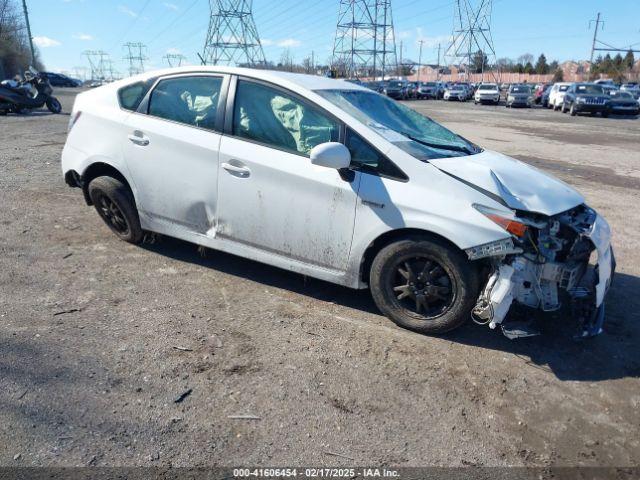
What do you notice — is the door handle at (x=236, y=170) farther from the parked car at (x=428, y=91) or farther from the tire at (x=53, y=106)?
the parked car at (x=428, y=91)

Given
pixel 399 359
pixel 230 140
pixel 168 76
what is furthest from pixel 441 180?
pixel 168 76

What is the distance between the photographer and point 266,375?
9.92 feet

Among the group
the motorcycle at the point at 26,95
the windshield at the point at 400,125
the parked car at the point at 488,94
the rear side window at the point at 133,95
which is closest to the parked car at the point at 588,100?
the parked car at the point at 488,94

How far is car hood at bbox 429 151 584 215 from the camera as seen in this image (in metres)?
3.29

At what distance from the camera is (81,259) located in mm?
4652

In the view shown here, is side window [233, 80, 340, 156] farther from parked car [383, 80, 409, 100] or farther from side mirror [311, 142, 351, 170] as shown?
parked car [383, 80, 409, 100]

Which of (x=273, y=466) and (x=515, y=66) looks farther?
(x=515, y=66)

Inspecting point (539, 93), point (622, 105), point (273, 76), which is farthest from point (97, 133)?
point (539, 93)

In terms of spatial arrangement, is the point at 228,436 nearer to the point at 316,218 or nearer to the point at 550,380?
the point at 316,218

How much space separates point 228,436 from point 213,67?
3091mm

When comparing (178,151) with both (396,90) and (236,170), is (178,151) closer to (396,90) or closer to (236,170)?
(236,170)

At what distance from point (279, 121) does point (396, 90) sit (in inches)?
1786

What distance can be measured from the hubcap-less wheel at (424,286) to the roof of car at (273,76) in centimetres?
162

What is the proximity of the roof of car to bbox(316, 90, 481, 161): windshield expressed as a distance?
0.40ft
